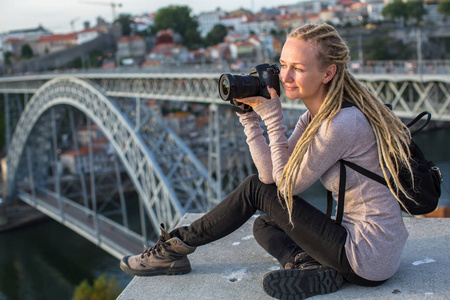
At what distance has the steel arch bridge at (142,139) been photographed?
868 centimetres

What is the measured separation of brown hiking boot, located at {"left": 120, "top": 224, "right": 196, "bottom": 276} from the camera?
179 centimetres

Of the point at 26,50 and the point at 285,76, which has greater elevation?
the point at 285,76

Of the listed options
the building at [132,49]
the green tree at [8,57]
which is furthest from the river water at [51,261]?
the green tree at [8,57]

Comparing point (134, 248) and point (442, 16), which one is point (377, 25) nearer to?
point (442, 16)

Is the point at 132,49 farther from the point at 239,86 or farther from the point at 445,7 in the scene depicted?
the point at 239,86

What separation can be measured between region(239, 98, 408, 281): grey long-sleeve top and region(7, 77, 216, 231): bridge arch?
6.87 m

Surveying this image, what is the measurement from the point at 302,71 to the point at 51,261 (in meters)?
12.3

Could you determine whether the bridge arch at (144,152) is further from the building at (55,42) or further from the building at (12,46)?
the building at (12,46)

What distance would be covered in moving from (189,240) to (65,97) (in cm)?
1100

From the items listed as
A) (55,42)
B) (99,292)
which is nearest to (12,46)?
(55,42)

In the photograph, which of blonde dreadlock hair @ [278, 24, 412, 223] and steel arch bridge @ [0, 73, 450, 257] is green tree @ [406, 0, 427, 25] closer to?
steel arch bridge @ [0, 73, 450, 257]

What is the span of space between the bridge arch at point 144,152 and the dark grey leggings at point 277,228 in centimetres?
659

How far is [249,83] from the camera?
5.15ft

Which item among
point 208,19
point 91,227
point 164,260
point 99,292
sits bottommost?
point 99,292
